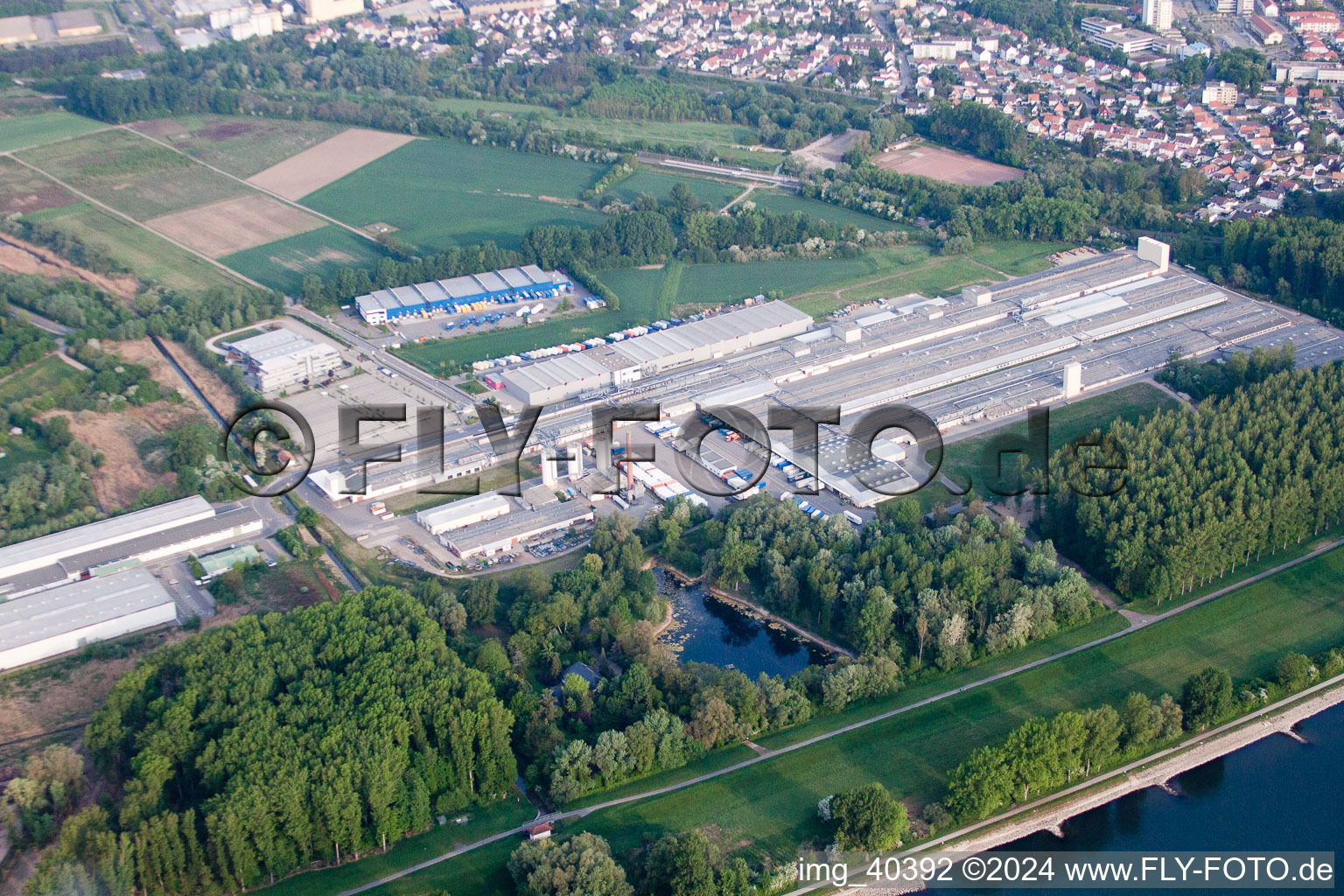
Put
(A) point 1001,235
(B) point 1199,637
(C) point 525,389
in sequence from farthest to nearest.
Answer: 1. (A) point 1001,235
2. (C) point 525,389
3. (B) point 1199,637

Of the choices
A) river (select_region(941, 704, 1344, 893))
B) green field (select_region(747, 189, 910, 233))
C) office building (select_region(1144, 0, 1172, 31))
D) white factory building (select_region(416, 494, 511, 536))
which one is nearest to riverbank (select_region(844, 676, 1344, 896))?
river (select_region(941, 704, 1344, 893))

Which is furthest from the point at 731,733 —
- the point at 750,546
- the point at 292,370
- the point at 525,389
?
the point at 292,370

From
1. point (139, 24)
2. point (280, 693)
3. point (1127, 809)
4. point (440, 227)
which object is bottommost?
point (1127, 809)

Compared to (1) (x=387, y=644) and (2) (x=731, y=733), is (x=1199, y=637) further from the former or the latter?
(1) (x=387, y=644)

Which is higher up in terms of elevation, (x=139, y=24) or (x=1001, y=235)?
(x=139, y=24)

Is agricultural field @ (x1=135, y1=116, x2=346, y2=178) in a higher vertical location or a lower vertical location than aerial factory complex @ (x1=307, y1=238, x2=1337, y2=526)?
higher

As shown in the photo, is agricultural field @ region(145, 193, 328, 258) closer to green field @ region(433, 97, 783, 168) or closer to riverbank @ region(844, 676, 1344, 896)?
green field @ region(433, 97, 783, 168)

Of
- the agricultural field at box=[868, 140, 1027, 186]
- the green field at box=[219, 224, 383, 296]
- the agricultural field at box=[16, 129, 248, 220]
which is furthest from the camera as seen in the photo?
the agricultural field at box=[868, 140, 1027, 186]
